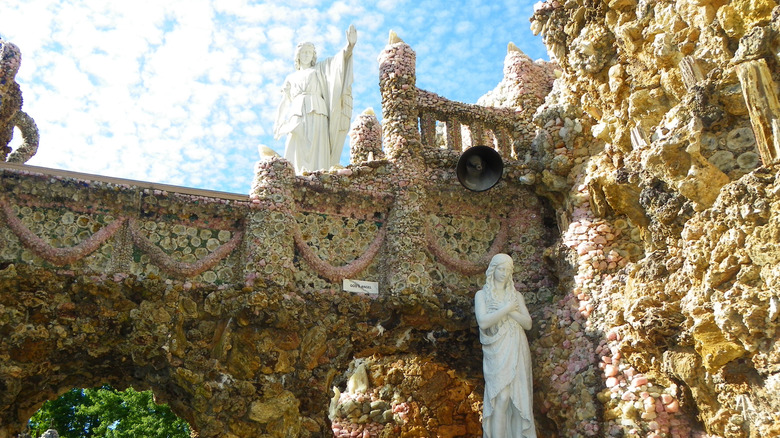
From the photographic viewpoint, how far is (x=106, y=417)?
17.3 m

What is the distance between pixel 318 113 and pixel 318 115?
3 cm

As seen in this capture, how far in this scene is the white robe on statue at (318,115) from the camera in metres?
11.5

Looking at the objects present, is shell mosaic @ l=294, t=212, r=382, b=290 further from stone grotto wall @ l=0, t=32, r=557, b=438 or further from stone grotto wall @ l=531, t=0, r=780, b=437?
stone grotto wall @ l=531, t=0, r=780, b=437

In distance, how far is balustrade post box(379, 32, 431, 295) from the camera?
34.4ft

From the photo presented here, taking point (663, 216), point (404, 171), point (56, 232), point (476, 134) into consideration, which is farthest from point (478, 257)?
point (56, 232)

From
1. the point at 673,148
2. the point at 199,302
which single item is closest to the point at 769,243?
the point at 673,148

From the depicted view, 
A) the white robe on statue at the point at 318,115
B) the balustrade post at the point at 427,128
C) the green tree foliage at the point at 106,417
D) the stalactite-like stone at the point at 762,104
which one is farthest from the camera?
the green tree foliage at the point at 106,417

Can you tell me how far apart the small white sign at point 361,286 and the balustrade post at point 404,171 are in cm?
19

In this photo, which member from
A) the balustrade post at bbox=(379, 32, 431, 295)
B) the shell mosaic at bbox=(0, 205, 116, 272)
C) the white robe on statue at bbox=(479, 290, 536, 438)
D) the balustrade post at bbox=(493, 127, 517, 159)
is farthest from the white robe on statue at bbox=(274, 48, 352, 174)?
the white robe on statue at bbox=(479, 290, 536, 438)

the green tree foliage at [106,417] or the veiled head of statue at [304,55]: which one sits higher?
the veiled head of statue at [304,55]

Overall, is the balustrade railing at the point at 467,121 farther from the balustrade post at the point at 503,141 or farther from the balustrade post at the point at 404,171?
the balustrade post at the point at 404,171

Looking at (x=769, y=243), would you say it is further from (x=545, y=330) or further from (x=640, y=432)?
(x=545, y=330)

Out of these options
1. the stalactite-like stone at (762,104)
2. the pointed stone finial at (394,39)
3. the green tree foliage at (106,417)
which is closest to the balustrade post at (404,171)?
the pointed stone finial at (394,39)

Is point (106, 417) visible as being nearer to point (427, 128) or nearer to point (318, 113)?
point (318, 113)
